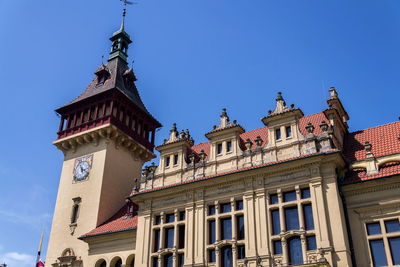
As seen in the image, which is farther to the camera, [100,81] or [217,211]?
[100,81]

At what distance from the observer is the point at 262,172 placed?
28.6 metres

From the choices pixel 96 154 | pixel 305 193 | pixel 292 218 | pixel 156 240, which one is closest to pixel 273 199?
pixel 292 218

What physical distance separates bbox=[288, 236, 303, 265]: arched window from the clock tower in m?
18.3

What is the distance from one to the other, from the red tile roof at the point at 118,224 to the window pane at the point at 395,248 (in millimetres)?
18040

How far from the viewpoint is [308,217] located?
2631 cm

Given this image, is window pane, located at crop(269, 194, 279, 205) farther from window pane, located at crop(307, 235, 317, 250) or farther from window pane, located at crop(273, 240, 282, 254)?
window pane, located at crop(307, 235, 317, 250)

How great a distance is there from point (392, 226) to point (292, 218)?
5541mm

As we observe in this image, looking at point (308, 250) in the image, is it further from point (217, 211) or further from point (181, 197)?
point (181, 197)

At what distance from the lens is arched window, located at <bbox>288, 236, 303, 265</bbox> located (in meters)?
25.3

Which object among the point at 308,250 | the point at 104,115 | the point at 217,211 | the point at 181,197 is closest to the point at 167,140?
the point at 181,197

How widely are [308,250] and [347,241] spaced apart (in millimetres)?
2188

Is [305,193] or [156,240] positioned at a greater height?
[305,193]

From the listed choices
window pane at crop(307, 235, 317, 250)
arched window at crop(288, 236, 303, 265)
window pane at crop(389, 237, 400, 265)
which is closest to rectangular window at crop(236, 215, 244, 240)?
arched window at crop(288, 236, 303, 265)

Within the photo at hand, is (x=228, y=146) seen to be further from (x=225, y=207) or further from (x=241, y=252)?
(x=241, y=252)
